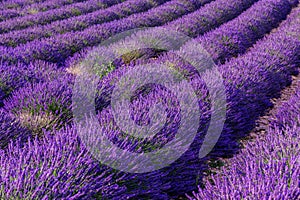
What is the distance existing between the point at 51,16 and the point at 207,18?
375 cm

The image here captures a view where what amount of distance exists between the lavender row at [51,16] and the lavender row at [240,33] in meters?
4.11

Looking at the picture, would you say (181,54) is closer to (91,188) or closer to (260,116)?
(260,116)

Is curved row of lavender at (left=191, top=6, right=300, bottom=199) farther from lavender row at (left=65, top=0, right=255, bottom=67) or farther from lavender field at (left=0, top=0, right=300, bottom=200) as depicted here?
lavender row at (left=65, top=0, right=255, bottom=67)

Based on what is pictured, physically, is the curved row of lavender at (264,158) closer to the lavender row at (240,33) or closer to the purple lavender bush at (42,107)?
the lavender row at (240,33)

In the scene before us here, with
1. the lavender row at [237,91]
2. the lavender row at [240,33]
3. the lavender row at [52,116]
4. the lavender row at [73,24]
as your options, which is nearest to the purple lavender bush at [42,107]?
the lavender row at [52,116]

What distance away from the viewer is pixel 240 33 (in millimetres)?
7008

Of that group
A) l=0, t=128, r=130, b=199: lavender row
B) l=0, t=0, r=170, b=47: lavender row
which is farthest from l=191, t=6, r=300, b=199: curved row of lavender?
l=0, t=0, r=170, b=47: lavender row

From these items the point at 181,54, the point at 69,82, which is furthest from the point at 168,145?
the point at 181,54

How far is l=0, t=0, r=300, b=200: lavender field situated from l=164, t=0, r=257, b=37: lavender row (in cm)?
33

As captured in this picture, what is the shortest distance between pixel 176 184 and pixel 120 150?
0.62 metres

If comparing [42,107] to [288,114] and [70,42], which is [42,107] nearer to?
[288,114]

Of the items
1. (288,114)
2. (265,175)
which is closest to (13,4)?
(288,114)

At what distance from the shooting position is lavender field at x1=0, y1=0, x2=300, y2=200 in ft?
6.91

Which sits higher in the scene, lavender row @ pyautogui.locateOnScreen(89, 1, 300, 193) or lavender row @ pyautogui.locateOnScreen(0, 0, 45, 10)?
lavender row @ pyautogui.locateOnScreen(0, 0, 45, 10)
